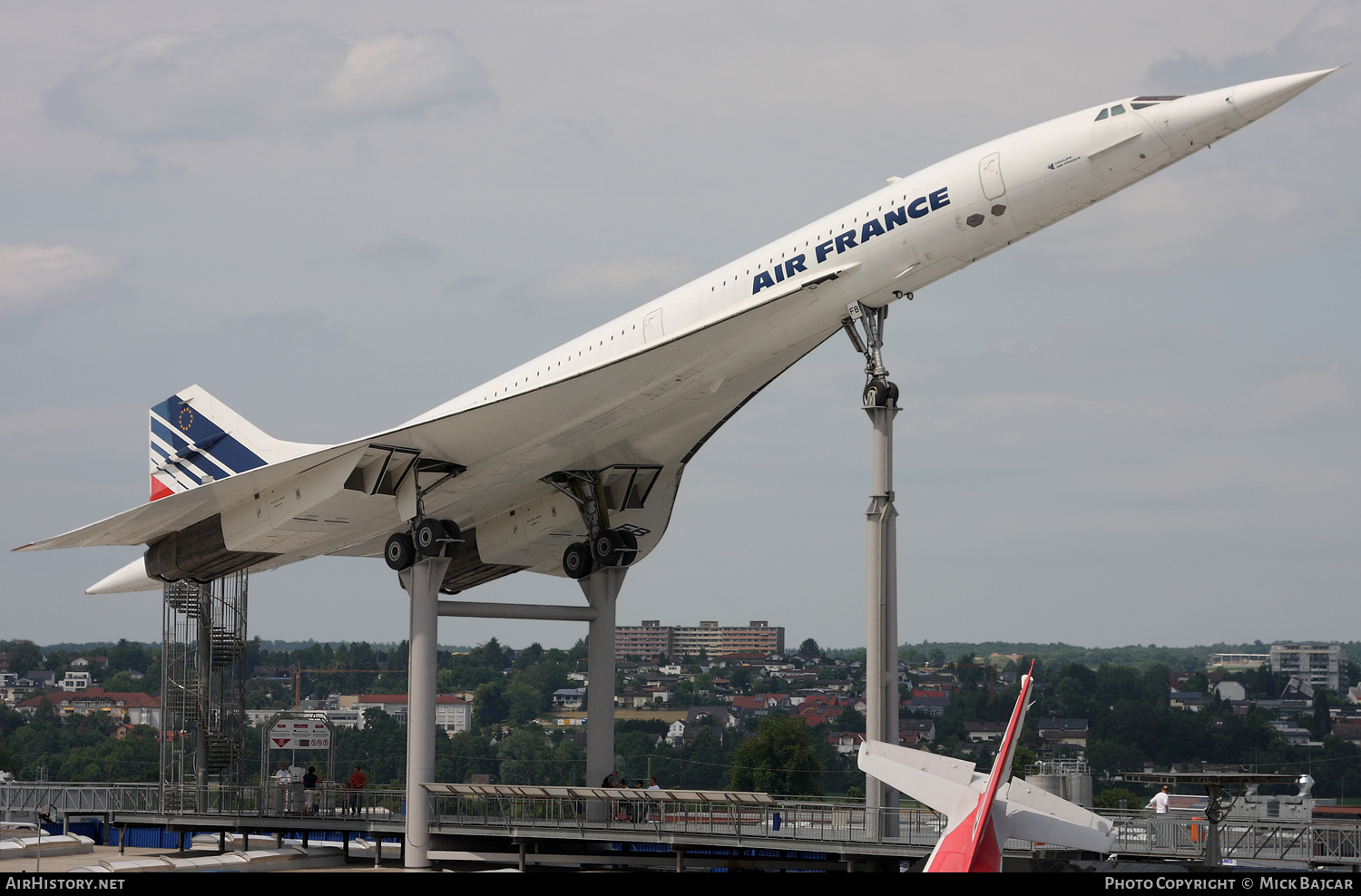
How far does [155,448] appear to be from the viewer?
24.6 meters

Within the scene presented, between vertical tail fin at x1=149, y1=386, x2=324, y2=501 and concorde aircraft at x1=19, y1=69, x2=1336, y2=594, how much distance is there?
33 mm

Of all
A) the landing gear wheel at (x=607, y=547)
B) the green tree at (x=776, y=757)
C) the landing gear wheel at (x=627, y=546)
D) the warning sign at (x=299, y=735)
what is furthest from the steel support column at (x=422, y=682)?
the green tree at (x=776, y=757)

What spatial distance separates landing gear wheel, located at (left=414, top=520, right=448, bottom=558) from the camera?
21.1m

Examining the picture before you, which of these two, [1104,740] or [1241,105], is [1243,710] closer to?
[1104,740]

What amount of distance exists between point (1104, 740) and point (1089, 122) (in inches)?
3114

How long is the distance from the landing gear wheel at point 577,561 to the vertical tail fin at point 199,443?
190 inches

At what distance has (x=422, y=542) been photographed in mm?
21156

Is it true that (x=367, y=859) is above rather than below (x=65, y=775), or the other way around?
above

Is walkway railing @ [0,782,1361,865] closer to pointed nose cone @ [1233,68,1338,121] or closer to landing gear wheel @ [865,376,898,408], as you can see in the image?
landing gear wheel @ [865,376,898,408]

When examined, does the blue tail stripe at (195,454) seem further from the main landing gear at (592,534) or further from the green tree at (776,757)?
the green tree at (776,757)

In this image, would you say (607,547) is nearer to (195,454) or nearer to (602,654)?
(602,654)

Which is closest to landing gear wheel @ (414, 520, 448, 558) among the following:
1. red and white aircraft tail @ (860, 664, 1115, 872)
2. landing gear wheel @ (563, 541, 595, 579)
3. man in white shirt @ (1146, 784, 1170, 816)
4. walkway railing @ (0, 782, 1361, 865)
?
landing gear wheel @ (563, 541, 595, 579)

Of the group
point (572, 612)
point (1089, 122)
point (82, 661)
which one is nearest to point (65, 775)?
point (572, 612)

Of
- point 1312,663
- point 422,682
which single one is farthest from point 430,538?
point 1312,663
